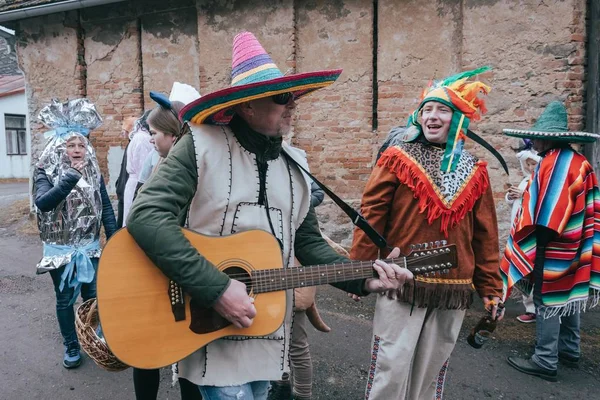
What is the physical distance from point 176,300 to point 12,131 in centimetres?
2437

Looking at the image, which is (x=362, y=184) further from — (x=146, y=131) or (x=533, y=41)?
(x=146, y=131)

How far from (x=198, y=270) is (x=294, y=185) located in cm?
64

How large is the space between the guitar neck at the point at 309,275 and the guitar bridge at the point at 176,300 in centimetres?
29

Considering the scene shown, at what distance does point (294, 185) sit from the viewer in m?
1.97

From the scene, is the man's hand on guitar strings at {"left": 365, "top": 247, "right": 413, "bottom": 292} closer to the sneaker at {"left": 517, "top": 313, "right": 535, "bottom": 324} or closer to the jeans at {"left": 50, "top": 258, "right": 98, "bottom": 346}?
the jeans at {"left": 50, "top": 258, "right": 98, "bottom": 346}

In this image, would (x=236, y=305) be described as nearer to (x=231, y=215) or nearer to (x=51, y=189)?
A: (x=231, y=215)

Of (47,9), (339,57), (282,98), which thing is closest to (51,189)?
(282,98)

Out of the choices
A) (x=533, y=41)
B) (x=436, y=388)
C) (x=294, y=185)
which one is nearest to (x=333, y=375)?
(x=436, y=388)

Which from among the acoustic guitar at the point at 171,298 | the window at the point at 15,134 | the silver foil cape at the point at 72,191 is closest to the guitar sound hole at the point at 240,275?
the acoustic guitar at the point at 171,298

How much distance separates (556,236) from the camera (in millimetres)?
3270

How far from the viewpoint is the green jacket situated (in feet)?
4.96

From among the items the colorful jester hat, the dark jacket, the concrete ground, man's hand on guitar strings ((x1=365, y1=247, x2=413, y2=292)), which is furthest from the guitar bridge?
the dark jacket

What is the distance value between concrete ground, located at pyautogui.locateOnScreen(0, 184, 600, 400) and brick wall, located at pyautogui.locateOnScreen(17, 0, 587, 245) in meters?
1.84

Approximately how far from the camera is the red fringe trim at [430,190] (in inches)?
90.8
